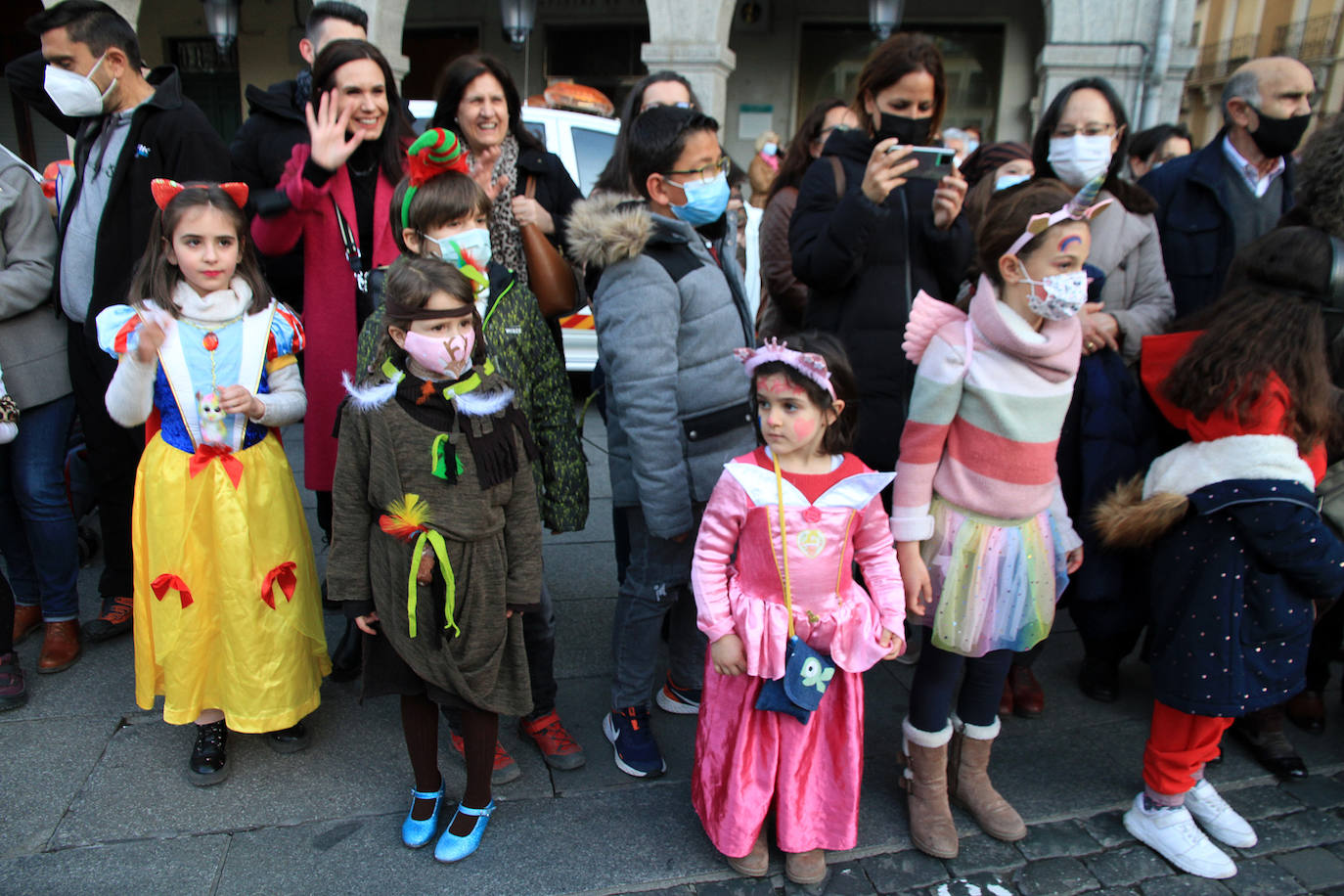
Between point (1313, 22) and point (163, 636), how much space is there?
66.7 feet

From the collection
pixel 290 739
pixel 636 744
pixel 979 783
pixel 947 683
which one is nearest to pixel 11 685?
pixel 290 739

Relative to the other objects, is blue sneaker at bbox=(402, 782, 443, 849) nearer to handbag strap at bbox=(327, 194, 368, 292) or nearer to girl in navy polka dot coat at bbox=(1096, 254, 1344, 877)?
handbag strap at bbox=(327, 194, 368, 292)

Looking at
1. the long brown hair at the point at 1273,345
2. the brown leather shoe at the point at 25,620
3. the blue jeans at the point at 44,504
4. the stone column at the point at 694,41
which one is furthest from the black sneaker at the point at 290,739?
the stone column at the point at 694,41

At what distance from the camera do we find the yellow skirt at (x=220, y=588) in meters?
2.52

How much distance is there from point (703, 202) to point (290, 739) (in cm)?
205

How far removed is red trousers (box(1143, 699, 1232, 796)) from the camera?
2.46m

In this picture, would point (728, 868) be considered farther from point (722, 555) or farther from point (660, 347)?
point (660, 347)

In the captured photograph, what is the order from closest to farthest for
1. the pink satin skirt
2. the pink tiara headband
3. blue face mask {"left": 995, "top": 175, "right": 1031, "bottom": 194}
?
1. the pink tiara headband
2. the pink satin skirt
3. blue face mask {"left": 995, "top": 175, "right": 1031, "bottom": 194}

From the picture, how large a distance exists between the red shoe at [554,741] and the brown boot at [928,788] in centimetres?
98

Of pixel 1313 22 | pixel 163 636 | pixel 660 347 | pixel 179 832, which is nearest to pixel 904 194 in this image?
pixel 660 347

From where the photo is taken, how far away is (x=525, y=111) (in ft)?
21.1

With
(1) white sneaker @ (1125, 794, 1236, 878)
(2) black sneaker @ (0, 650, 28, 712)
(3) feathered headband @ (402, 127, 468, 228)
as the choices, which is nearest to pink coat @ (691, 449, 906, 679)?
(1) white sneaker @ (1125, 794, 1236, 878)

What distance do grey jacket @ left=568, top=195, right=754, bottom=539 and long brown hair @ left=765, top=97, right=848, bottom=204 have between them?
1651mm

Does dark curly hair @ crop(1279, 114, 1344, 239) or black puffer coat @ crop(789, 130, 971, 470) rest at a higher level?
dark curly hair @ crop(1279, 114, 1344, 239)
